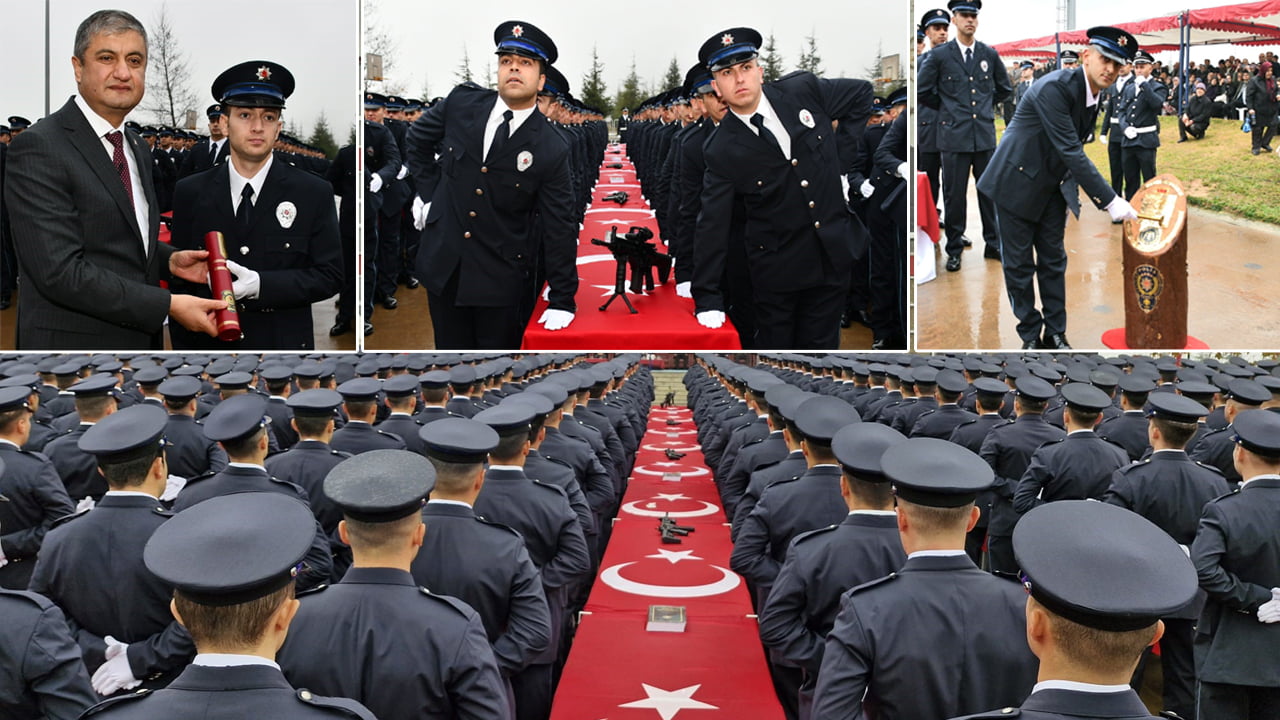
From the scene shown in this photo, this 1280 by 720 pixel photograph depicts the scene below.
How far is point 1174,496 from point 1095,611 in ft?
13.5

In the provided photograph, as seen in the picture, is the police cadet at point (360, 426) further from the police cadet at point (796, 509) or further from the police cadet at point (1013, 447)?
the police cadet at point (1013, 447)

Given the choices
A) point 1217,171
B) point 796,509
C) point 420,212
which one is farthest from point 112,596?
point 1217,171

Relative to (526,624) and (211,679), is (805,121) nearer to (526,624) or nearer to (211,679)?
(526,624)

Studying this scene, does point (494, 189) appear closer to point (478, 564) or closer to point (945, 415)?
point (478, 564)

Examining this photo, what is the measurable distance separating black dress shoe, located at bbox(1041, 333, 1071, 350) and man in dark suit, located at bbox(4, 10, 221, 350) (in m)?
4.94

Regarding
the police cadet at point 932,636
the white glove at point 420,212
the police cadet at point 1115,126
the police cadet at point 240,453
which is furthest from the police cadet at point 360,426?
the police cadet at point 1115,126

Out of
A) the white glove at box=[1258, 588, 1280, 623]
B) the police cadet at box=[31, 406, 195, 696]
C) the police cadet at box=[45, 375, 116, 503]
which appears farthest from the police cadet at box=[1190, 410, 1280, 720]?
the police cadet at box=[45, 375, 116, 503]

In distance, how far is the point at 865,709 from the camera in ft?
9.73

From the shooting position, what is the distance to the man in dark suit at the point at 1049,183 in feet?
18.7

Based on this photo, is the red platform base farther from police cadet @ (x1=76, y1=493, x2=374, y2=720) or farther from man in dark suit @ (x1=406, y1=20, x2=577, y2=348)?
police cadet @ (x1=76, y1=493, x2=374, y2=720)

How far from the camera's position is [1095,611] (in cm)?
189

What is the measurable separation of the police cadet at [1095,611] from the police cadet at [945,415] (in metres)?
6.07

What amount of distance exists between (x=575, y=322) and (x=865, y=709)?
329cm

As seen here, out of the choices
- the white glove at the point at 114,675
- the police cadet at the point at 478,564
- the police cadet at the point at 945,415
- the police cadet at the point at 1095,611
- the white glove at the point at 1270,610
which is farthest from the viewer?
the police cadet at the point at 945,415
